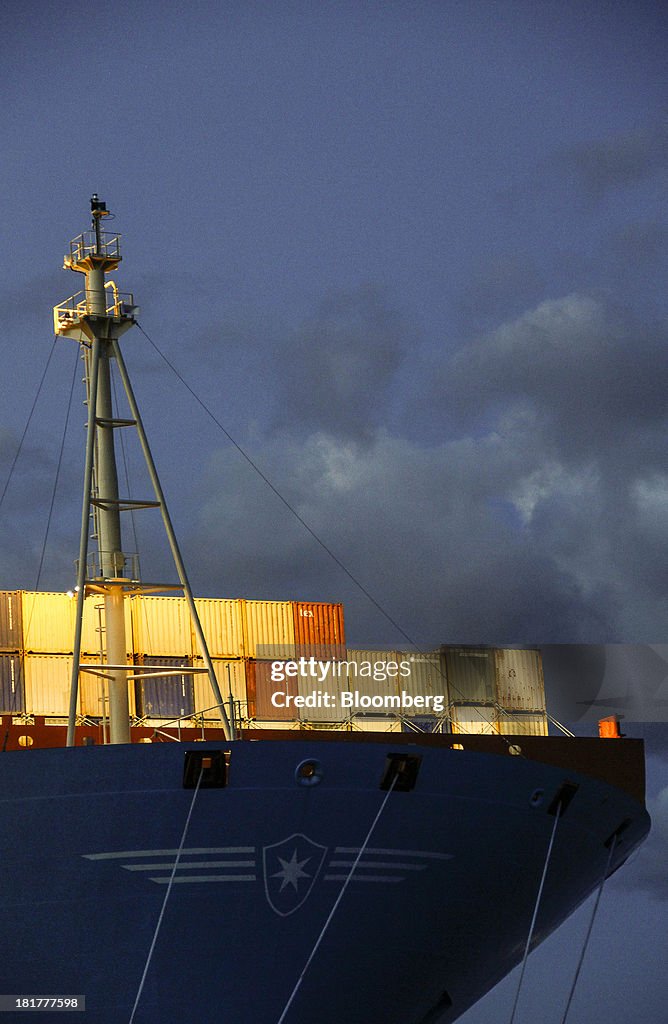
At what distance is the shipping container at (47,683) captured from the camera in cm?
3091

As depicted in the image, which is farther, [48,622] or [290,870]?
[48,622]

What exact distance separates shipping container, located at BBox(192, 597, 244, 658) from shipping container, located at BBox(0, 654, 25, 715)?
374 centimetres

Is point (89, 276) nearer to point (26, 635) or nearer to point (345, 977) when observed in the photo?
point (26, 635)

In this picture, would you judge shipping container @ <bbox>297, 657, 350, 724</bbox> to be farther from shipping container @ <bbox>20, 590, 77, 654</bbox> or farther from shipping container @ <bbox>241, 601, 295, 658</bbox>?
shipping container @ <bbox>20, 590, 77, 654</bbox>

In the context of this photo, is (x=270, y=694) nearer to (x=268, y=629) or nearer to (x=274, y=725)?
(x=274, y=725)

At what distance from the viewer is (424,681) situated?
107ft

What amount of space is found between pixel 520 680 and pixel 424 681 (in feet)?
8.37

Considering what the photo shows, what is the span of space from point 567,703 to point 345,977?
1264 cm

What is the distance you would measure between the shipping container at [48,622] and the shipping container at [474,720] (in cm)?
756

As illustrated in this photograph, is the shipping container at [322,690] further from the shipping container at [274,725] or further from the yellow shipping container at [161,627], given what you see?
the yellow shipping container at [161,627]

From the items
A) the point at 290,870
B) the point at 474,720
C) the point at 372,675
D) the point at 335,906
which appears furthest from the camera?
the point at 474,720

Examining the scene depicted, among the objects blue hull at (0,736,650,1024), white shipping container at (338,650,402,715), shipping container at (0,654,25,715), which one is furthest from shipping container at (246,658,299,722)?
blue hull at (0,736,650,1024)

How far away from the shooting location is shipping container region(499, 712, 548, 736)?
33.4m

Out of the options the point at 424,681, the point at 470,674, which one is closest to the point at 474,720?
the point at 470,674
